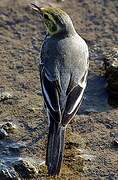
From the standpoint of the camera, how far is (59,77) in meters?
7.44

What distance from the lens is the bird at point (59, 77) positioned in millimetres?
6914

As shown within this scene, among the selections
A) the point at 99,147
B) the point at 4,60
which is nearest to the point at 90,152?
the point at 99,147

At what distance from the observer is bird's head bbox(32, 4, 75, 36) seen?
835 centimetres

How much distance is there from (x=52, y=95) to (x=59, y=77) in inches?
13.5

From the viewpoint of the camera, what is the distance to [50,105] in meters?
7.06

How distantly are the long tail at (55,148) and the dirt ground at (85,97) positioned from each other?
32 centimetres

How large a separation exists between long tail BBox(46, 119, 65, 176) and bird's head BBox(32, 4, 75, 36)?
5.71ft

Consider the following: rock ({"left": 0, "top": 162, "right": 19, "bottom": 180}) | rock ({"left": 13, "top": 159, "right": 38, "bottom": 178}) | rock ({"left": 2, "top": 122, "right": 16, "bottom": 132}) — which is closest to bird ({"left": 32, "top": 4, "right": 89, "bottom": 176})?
rock ({"left": 13, "top": 159, "right": 38, "bottom": 178})

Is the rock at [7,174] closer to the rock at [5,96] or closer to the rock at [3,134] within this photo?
the rock at [3,134]

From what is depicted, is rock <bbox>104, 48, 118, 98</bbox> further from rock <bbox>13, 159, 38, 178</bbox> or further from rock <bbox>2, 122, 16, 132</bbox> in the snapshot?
rock <bbox>13, 159, 38, 178</bbox>

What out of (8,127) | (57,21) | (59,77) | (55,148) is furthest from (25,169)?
(57,21)

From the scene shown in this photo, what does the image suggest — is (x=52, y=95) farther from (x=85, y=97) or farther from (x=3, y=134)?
(x=85, y=97)

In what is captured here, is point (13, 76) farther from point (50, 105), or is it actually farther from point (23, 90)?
point (50, 105)

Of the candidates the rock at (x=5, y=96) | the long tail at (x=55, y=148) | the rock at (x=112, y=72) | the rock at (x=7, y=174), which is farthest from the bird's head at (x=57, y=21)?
the rock at (x=7, y=174)
